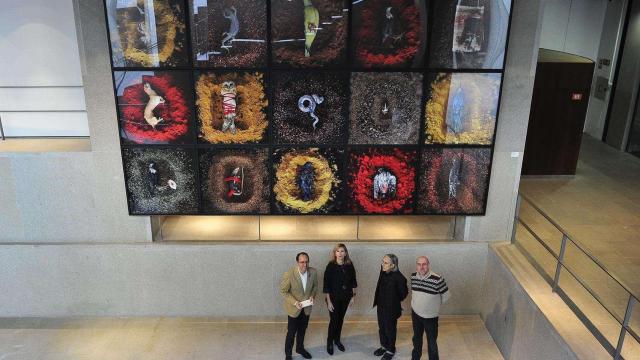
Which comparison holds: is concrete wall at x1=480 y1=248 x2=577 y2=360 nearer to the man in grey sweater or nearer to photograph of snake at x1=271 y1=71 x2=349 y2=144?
the man in grey sweater

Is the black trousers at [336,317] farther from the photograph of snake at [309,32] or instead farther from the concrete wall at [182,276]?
the photograph of snake at [309,32]

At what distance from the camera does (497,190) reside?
8352mm

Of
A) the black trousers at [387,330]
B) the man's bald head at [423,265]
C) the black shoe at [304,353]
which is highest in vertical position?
the man's bald head at [423,265]

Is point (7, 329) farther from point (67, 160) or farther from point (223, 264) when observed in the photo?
point (223, 264)

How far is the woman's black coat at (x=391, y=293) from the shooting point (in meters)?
7.19

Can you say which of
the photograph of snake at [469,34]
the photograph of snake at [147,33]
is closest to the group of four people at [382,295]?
the photograph of snake at [469,34]

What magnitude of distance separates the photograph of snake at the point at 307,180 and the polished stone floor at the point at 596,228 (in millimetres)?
2990

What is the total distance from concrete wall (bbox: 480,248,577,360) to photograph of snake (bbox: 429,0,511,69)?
9.42ft

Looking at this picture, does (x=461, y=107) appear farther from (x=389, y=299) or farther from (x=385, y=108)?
(x=389, y=299)

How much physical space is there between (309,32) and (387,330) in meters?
4.14

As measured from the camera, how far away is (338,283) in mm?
7453

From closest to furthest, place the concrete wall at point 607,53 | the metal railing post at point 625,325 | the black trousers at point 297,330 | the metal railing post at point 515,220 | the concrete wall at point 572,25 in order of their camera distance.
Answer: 1. the metal railing post at point 625,325
2. the black trousers at point 297,330
3. the metal railing post at point 515,220
4. the concrete wall at point 607,53
5. the concrete wall at point 572,25

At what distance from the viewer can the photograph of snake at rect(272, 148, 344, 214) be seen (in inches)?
316

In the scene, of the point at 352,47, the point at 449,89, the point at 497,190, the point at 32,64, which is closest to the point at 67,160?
the point at 32,64
